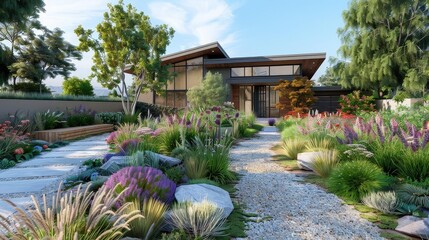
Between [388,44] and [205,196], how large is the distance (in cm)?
2080

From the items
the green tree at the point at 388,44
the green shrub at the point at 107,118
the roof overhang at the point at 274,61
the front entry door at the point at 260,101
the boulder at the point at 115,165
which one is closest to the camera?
the boulder at the point at 115,165

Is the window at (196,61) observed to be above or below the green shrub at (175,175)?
above

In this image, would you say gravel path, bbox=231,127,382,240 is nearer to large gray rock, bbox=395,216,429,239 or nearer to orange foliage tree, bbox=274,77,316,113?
large gray rock, bbox=395,216,429,239

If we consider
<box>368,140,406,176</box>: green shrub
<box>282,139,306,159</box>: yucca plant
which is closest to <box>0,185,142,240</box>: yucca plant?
<box>368,140,406,176</box>: green shrub

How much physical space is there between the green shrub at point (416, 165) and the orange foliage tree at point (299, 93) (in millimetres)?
13898

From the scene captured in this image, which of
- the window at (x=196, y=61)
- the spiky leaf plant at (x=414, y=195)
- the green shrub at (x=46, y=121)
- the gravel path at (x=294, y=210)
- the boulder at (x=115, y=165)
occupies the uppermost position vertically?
the window at (x=196, y=61)

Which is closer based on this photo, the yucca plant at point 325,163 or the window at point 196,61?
the yucca plant at point 325,163

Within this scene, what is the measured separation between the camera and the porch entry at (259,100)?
23391 millimetres

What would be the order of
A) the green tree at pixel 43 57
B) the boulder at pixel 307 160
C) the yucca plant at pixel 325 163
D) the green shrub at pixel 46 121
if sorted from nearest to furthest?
the yucca plant at pixel 325 163
the boulder at pixel 307 160
the green shrub at pixel 46 121
the green tree at pixel 43 57

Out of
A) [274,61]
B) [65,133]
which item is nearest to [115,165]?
[65,133]

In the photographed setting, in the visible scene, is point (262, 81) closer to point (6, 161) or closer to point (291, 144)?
point (291, 144)

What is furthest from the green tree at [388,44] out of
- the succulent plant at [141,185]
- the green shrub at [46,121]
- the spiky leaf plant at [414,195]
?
the succulent plant at [141,185]

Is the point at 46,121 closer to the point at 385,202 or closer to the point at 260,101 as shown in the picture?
the point at 385,202

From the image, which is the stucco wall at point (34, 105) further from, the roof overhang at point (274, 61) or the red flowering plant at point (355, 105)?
the red flowering plant at point (355, 105)
